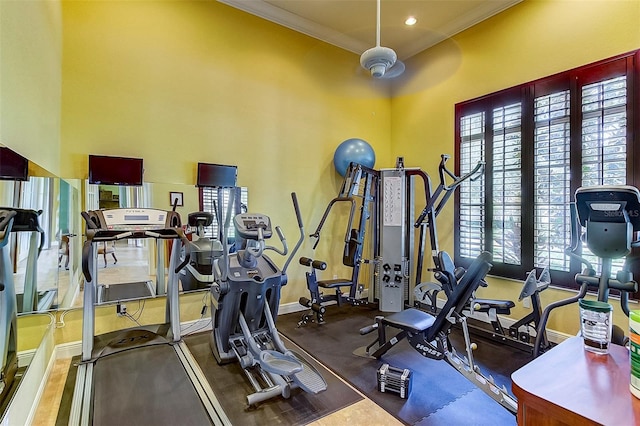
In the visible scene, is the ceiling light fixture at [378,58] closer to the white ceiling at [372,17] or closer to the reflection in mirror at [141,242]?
the white ceiling at [372,17]

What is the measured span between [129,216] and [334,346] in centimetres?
240

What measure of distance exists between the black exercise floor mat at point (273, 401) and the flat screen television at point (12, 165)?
6.54ft

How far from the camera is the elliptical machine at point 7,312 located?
62.9 inches

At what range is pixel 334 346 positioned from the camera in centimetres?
339

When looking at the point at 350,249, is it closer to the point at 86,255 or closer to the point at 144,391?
the point at 144,391

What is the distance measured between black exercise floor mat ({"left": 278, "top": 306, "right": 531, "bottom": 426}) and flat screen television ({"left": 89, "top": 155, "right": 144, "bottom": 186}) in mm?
2404

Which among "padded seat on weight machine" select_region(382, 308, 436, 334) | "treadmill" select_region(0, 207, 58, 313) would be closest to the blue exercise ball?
"padded seat on weight machine" select_region(382, 308, 436, 334)

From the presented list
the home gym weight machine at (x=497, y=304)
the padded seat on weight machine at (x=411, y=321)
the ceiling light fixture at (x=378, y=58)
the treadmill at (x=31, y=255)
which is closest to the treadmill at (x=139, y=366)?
the treadmill at (x=31, y=255)

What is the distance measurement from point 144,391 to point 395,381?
1.95 m

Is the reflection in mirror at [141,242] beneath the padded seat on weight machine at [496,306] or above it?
above

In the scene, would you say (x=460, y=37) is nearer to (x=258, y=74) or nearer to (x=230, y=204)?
(x=258, y=74)

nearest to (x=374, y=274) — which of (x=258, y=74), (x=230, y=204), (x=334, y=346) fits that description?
(x=334, y=346)

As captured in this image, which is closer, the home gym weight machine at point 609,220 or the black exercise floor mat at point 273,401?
the home gym weight machine at point 609,220

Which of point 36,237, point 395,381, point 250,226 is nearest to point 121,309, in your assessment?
point 36,237
